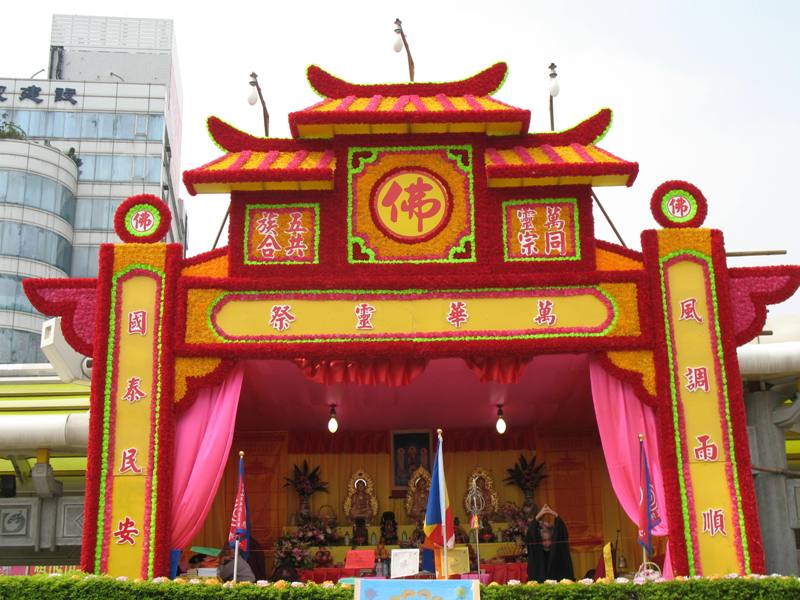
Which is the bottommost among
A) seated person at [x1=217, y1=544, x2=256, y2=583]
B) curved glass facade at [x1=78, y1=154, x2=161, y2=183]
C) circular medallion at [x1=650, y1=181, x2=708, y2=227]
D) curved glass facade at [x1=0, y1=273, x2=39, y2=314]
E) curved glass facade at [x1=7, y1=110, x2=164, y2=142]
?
seated person at [x1=217, y1=544, x2=256, y2=583]

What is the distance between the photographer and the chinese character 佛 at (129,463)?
1123cm

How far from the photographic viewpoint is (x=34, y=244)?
4256 centimetres

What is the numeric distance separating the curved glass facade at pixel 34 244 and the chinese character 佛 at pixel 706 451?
120ft

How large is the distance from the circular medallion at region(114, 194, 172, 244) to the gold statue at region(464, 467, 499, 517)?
23.7 feet

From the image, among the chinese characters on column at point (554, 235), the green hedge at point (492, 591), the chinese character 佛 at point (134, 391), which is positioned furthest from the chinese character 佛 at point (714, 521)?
the chinese character 佛 at point (134, 391)

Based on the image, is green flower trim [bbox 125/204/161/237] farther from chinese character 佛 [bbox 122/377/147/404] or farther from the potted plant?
the potted plant

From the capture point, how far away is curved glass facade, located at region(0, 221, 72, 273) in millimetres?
41500

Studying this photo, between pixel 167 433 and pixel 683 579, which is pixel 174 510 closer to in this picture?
pixel 167 433

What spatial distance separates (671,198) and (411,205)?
333 centimetres

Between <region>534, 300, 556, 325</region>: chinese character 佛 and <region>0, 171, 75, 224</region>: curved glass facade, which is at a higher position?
<region>0, 171, 75, 224</region>: curved glass facade

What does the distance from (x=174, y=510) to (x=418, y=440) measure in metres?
6.12

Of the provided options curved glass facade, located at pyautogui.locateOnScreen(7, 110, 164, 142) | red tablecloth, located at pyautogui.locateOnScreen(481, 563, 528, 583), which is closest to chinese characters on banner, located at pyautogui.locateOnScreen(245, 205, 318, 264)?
red tablecloth, located at pyautogui.locateOnScreen(481, 563, 528, 583)

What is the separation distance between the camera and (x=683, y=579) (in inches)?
397

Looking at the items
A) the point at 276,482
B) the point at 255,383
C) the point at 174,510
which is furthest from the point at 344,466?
the point at 174,510
